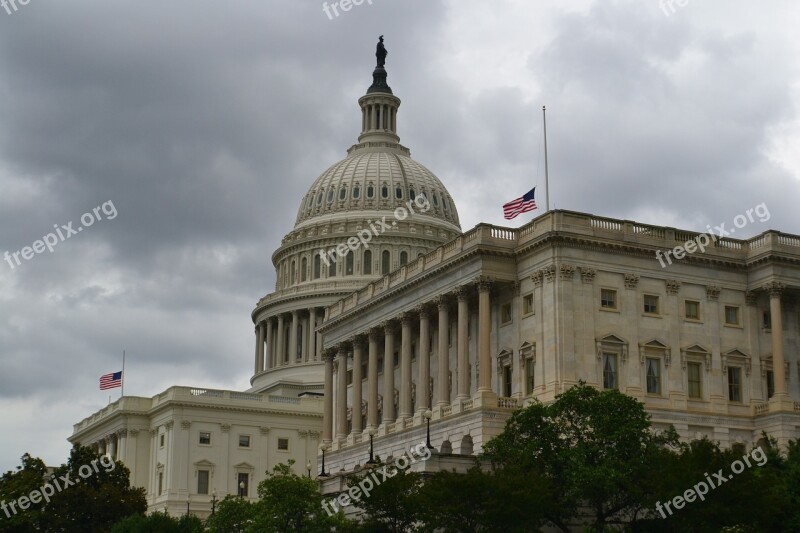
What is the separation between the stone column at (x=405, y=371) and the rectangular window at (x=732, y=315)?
22568 millimetres

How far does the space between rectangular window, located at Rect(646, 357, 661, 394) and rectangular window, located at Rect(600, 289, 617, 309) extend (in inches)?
165

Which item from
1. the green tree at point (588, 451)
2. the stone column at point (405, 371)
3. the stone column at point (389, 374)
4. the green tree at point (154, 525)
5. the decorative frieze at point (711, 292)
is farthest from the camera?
the stone column at point (389, 374)

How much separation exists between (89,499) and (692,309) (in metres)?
43.5

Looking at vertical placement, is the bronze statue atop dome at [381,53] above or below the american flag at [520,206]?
above

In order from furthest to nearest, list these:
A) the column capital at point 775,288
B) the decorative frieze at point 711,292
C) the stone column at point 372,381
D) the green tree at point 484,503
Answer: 1. the stone column at point 372,381
2. the decorative frieze at point 711,292
3. the column capital at point 775,288
4. the green tree at point 484,503

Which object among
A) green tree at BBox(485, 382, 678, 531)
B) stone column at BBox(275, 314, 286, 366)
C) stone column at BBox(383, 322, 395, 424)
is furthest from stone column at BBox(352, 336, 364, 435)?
stone column at BBox(275, 314, 286, 366)

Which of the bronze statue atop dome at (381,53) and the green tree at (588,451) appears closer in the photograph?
the green tree at (588,451)

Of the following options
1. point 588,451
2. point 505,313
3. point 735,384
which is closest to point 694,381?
point 735,384

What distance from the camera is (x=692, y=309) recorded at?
89.6 meters

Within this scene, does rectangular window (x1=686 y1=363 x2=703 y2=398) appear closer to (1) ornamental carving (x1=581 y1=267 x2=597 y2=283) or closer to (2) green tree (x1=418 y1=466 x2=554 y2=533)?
(1) ornamental carving (x1=581 y1=267 x2=597 y2=283)

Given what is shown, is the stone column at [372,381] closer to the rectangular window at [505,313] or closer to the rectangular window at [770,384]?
the rectangular window at [505,313]

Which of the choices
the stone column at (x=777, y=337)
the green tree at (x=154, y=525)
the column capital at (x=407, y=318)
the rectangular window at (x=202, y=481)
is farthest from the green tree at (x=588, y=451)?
the rectangular window at (x=202, y=481)

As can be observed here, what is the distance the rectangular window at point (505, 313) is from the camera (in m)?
90.5

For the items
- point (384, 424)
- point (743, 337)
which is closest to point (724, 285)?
point (743, 337)
